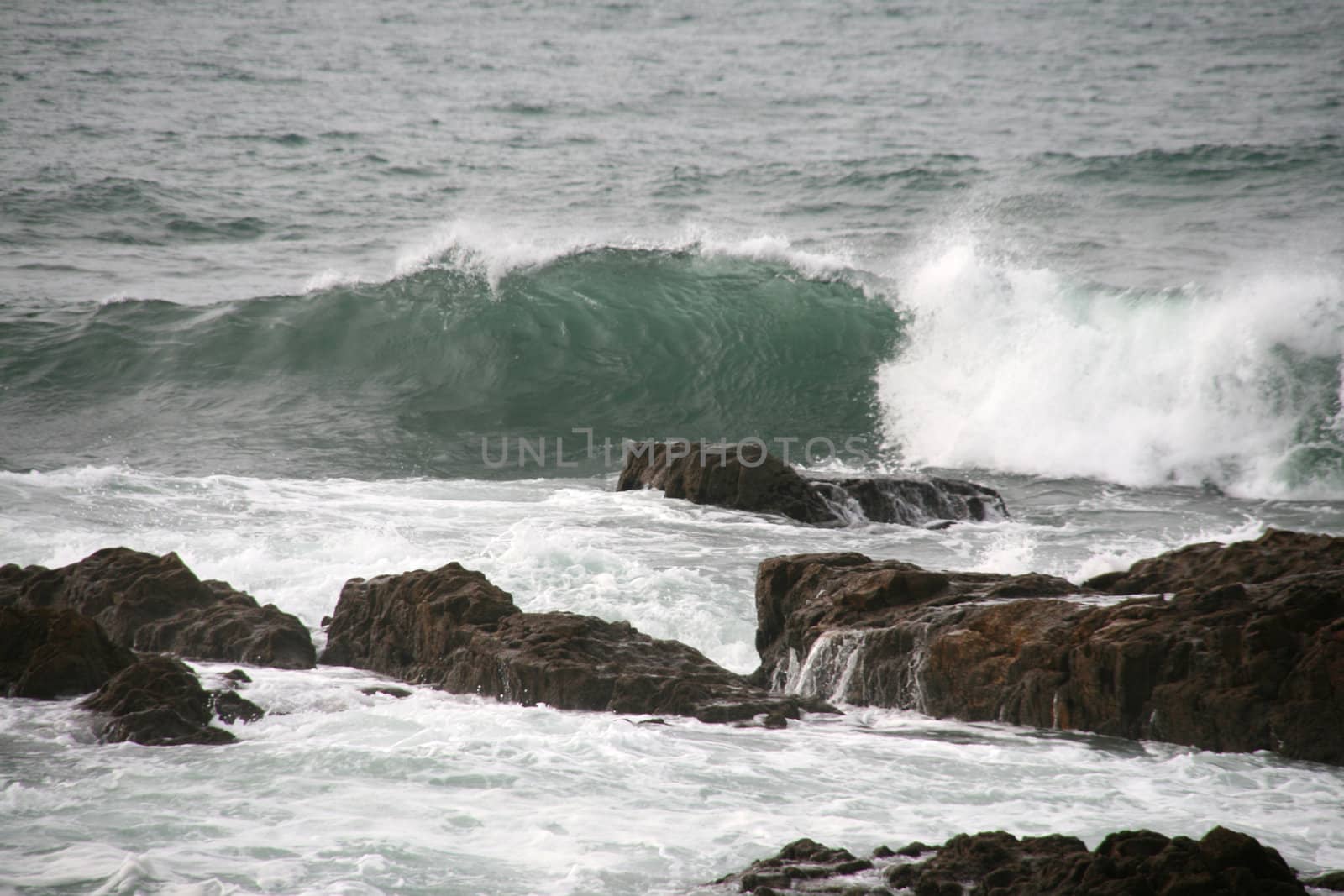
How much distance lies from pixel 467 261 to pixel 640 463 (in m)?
7.56


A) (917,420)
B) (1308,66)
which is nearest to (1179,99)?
(1308,66)

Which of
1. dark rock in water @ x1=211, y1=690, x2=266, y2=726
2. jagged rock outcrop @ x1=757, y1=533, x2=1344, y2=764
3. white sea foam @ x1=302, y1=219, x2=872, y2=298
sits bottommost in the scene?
dark rock in water @ x1=211, y1=690, x2=266, y2=726

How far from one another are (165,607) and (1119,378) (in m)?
12.0

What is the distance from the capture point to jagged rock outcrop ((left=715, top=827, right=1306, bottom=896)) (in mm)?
3279

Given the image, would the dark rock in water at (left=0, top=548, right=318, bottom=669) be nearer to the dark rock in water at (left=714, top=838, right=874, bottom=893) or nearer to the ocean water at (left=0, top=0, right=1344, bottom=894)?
the ocean water at (left=0, top=0, right=1344, bottom=894)

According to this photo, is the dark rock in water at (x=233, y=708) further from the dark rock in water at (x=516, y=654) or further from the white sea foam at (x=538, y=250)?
the white sea foam at (x=538, y=250)

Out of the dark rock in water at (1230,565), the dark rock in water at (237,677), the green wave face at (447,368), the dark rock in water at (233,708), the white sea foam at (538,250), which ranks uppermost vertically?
the white sea foam at (538,250)

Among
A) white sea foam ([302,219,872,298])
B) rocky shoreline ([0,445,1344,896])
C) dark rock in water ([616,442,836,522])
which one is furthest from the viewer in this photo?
white sea foam ([302,219,872,298])

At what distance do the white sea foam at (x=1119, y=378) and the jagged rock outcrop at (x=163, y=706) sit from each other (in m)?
10.1

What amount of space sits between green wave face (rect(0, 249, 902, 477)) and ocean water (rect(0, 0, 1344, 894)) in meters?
0.08

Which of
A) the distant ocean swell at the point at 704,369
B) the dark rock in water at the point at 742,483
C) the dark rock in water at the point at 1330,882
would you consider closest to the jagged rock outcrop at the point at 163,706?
the dark rock in water at the point at 1330,882

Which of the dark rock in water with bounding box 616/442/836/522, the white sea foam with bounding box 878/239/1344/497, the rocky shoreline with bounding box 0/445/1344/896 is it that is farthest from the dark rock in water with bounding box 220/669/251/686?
the white sea foam with bounding box 878/239/1344/497

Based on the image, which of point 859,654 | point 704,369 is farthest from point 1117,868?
point 704,369

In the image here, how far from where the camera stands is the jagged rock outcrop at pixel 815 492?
35.1ft
